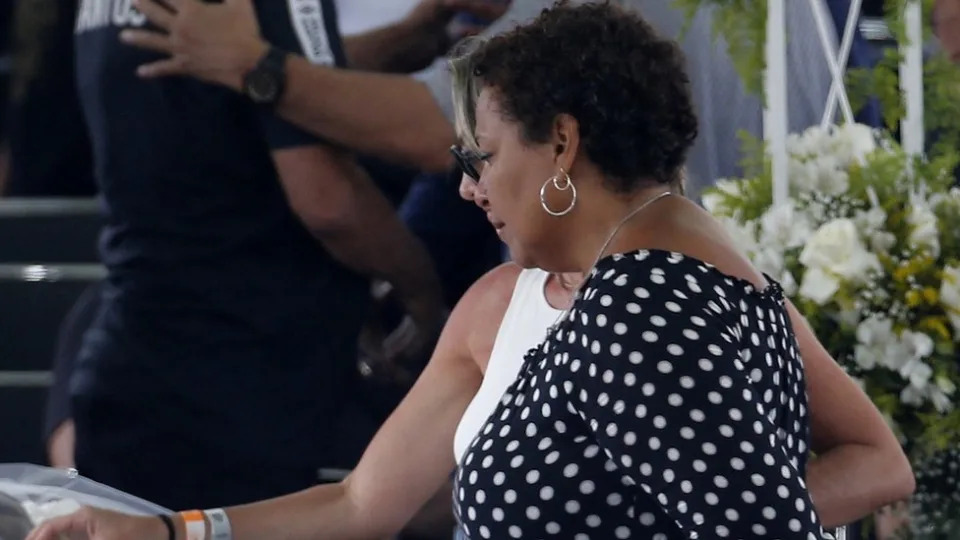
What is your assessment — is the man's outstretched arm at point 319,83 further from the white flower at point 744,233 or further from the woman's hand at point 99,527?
the woman's hand at point 99,527

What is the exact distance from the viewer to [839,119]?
2582mm

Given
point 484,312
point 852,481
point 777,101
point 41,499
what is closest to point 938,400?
point 777,101

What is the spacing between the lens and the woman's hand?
58.3 inches

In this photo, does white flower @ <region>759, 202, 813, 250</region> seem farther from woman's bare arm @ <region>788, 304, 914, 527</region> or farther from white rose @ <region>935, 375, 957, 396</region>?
woman's bare arm @ <region>788, 304, 914, 527</region>

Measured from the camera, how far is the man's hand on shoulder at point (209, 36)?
2377 millimetres

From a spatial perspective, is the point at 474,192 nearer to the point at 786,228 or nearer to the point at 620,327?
the point at 620,327

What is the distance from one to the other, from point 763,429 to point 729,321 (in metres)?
0.10

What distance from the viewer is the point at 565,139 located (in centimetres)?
127

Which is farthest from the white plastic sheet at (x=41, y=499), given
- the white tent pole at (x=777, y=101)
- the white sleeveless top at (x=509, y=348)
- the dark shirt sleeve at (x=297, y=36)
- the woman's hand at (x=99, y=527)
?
the white tent pole at (x=777, y=101)

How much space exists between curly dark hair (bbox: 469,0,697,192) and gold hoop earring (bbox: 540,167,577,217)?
3cm

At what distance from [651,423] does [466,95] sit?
0.41 metres

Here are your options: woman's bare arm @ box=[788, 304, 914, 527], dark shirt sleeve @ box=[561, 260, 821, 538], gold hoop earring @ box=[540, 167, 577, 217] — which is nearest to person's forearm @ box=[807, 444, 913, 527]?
woman's bare arm @ box=[788, 304, 914, 527]

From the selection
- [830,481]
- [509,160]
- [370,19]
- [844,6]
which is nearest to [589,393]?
[509,160]

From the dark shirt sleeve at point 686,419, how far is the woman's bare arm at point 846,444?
36 centimetres
